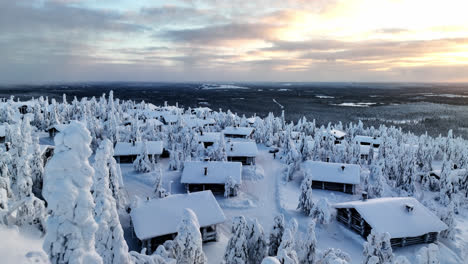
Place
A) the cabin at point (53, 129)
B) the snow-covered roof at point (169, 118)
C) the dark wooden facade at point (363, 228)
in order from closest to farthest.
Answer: the dark wooden facade at point (363, 228), the cabin at point (53, 129), the snow-covered roof at point (169, 118)

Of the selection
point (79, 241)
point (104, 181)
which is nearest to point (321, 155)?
point (104, 181)

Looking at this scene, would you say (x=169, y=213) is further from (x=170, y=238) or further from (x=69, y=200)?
(x=69, y=200)

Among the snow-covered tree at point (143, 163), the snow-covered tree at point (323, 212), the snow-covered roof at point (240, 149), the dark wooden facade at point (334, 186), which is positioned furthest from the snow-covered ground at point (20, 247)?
the dark wooden facade at point (334, 186)

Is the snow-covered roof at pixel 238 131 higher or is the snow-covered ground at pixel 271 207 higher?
the snow-covered roof at pixel 238 131


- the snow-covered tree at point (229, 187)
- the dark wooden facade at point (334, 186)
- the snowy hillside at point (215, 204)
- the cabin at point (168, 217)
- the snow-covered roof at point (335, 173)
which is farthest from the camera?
the dark wooden facade at point (334, 186)

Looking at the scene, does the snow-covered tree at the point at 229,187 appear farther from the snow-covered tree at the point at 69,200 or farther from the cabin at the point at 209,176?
the snow-covered tree at the point at 69,200

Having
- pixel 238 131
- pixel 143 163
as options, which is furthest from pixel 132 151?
pixel 238 131
